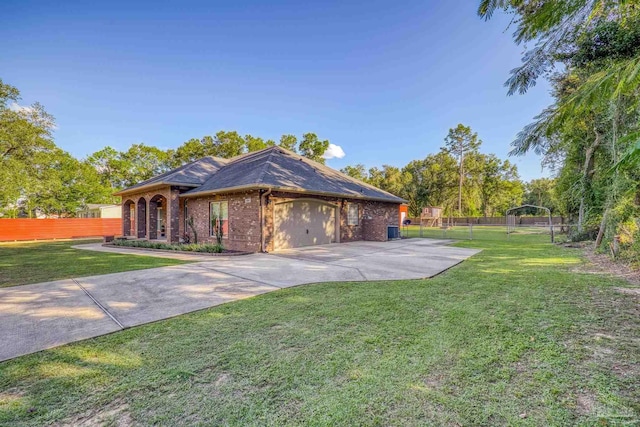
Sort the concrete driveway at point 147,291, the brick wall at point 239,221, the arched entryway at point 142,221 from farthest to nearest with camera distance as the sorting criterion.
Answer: the arched entryway at point 142,221 → the brick wall at point 239,221 → the concrete driveway at point 147,291

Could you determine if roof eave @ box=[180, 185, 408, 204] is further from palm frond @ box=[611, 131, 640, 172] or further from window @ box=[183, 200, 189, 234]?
palm frond @ box=[611, 131, 640, 172]

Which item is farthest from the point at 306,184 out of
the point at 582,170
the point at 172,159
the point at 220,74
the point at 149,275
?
the point at 172,159

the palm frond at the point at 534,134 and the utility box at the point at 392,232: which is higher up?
the palm frond at the point at 534,134

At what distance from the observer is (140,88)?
15914 mm

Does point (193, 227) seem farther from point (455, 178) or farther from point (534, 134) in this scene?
point (455, 178)

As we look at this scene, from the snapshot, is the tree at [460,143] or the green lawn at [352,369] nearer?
the green lawn at [352,369]

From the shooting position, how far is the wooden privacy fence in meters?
18.3

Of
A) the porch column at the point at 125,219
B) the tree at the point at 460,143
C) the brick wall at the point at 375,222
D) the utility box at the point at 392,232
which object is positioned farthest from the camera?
the tree at the point at 460,143

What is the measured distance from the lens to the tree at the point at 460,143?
122 ft

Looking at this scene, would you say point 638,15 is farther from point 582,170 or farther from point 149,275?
point 582,170

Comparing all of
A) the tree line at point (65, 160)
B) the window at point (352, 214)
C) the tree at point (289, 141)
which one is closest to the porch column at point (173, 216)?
the window at point (352, 214)

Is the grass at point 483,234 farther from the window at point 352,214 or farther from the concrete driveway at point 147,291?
the concrete driveway at point 147,291

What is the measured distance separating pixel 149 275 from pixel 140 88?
14178 millimetres

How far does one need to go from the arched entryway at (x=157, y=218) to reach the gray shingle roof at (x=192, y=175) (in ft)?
4.07
